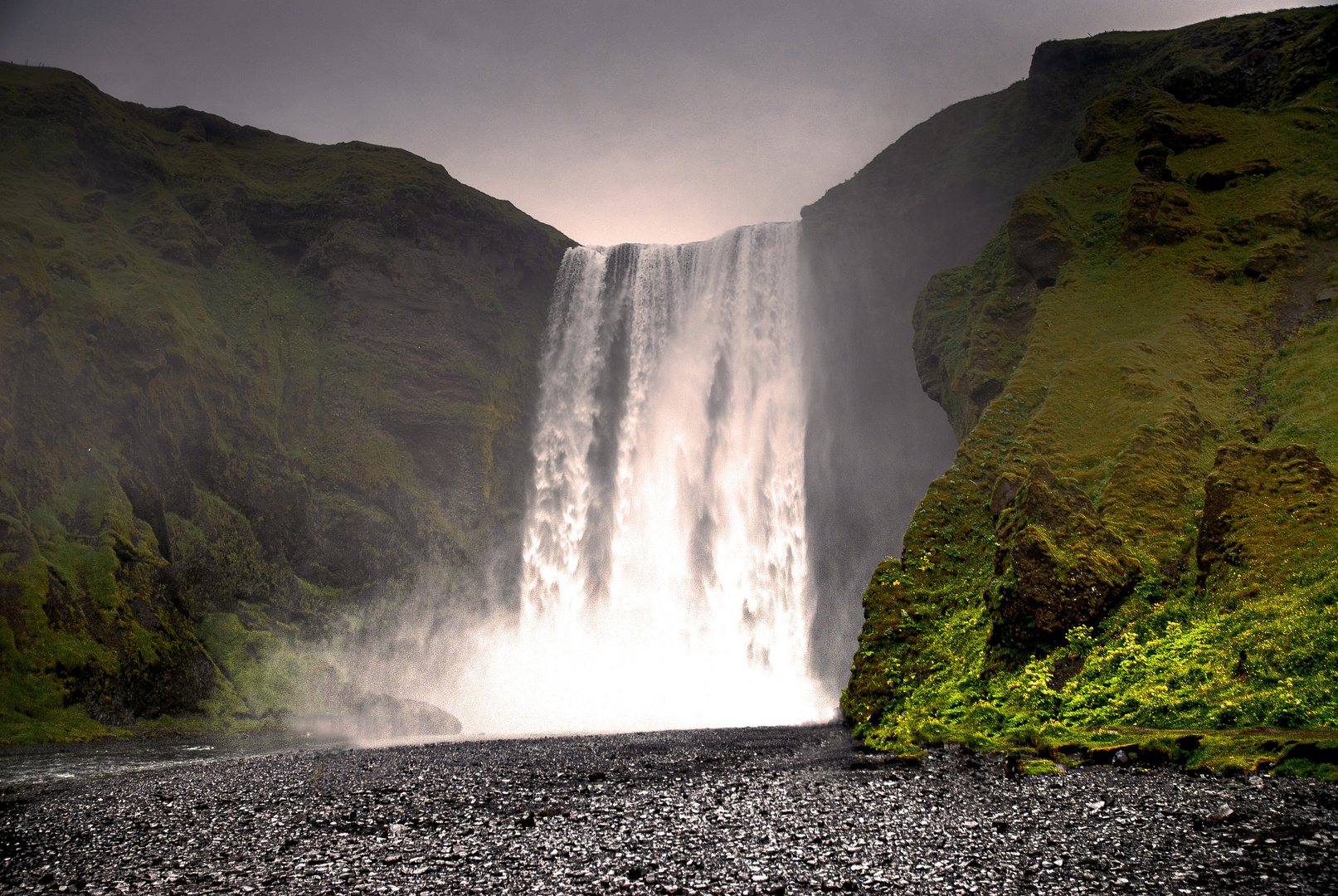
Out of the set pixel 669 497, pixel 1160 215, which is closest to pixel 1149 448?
pixel 1160 215

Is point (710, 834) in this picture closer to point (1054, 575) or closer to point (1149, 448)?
point (1054, 575)

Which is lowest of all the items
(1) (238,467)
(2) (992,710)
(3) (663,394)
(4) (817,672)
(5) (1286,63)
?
(4) (817,672)

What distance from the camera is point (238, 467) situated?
49062mm

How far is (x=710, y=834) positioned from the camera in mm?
9148

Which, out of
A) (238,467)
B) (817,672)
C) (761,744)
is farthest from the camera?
(238,467)

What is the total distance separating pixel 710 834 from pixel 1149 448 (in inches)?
671

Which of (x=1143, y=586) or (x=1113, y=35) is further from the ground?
(x=1113, y=35)

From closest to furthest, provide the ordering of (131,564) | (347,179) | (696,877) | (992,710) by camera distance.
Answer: (696,877) < (992,710) < (131,564) < (347,179)

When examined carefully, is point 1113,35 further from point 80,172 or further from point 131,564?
point 80,172

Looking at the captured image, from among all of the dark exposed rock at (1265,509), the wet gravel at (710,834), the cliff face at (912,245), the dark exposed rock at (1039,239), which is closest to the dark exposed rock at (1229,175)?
the dark exposed rock at (1039,239)

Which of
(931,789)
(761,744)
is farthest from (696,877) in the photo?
(761,744)

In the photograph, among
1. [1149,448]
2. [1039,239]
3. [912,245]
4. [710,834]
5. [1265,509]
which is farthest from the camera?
[912,245]

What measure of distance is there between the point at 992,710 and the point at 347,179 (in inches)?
2681

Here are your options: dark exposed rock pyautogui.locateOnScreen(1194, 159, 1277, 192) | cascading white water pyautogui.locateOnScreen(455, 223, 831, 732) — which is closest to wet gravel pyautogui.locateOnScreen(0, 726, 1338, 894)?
cascading white water pyautogui.locateOnScreen(455, 223, 831, 732)
